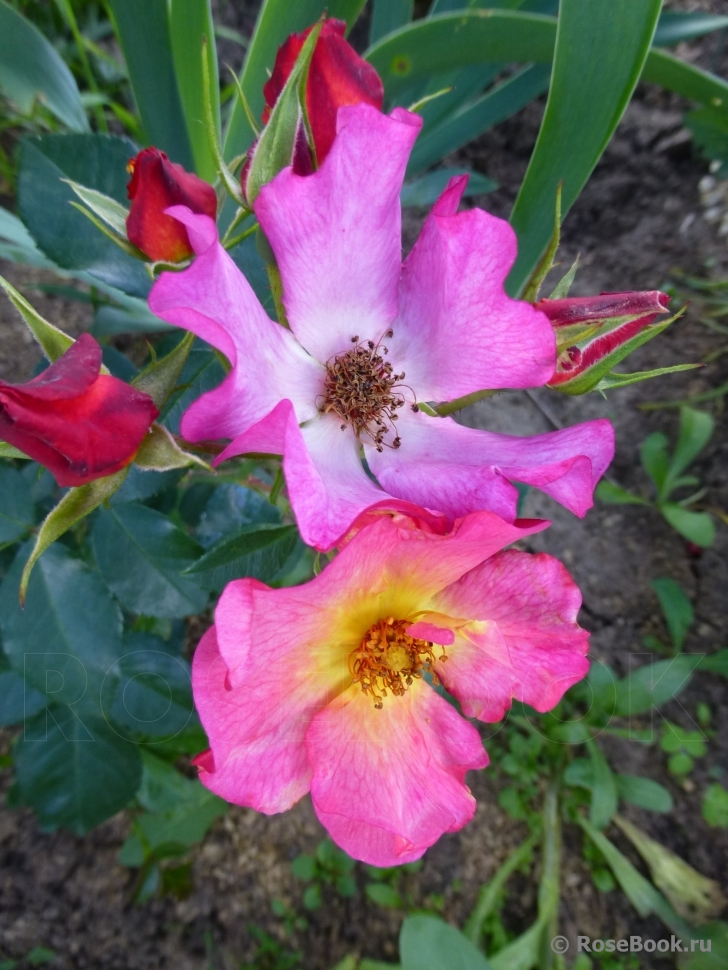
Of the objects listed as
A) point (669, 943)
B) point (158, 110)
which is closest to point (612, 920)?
point (669, 943)

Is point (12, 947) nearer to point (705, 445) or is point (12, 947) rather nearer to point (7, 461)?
point (7, 461)

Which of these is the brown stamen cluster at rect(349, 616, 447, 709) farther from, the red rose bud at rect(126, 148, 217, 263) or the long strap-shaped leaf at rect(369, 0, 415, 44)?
the long strap-shaped leaf at rect(369, 0, 415, 44)

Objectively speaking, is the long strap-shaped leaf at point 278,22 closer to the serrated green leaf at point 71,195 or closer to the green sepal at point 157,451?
the serrated green leaf at point 71,195

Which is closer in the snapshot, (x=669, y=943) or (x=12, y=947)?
(x=12, y=947)

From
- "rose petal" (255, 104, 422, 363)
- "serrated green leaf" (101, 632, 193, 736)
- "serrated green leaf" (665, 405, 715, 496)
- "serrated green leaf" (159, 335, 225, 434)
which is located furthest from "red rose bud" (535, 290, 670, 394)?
"serrated green leaf" (665, 405, 715, 496)

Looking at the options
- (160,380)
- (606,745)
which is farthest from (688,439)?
(160,380)

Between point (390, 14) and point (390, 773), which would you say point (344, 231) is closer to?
point (390, 773)
